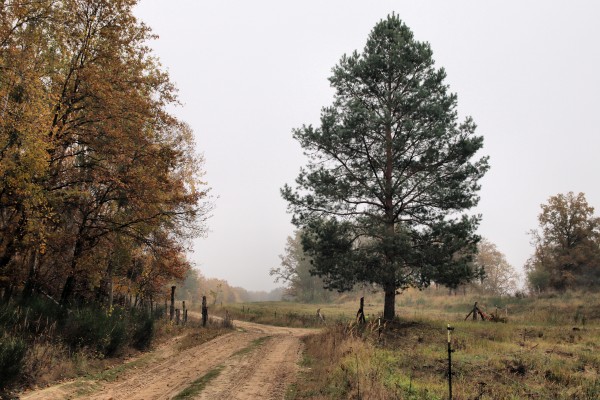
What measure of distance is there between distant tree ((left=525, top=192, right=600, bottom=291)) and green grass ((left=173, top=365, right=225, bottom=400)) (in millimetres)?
43208

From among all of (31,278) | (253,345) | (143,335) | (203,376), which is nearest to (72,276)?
(31,278)

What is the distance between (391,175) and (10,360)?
17649 mm

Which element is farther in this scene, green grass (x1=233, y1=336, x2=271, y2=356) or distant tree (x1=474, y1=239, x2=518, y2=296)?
distant tree (x1=474, y1=239, x2=518, y2=296)

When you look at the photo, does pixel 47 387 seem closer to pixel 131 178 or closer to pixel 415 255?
pixel 131 178

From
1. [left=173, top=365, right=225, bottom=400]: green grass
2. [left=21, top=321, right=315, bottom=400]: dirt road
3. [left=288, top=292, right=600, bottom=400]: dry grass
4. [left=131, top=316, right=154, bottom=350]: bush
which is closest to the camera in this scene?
[left=288, top=292, right=600, bottom=400]: dry grass

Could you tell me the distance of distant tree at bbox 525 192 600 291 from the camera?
42.7m

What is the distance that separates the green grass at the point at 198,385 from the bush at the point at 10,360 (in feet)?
12.2

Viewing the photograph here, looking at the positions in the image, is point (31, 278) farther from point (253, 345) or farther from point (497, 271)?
point (497, 271)

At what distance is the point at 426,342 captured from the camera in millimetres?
16359

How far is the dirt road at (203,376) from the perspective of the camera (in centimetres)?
945

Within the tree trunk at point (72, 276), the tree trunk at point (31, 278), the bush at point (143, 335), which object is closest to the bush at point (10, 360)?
the tree trunk at point (31, 278)

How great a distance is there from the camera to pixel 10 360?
8734 millimetres

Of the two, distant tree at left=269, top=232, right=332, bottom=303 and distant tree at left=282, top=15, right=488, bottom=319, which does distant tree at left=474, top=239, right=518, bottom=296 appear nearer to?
distant tree at left=269, top=232, right=332, bottom=303

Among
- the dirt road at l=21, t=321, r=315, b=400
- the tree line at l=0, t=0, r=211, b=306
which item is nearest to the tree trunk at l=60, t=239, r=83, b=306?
the tree line at l=0, t=0, r=211, b=306
